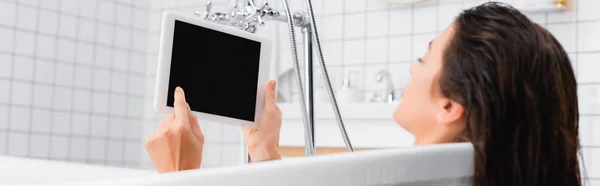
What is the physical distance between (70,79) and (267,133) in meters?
2.00

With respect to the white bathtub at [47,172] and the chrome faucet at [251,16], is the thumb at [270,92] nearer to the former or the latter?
the chrome faucet at [251,16]

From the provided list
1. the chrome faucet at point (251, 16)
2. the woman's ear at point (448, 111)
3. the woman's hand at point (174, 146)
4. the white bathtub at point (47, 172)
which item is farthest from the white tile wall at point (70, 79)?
the woman's ear at point (448, 111)

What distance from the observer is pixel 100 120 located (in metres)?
3.46

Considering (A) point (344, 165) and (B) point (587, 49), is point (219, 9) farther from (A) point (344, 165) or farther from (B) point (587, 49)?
(A) point (344, 165)

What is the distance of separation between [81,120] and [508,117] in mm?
2687

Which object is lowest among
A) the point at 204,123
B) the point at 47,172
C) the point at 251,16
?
the point at 47,172

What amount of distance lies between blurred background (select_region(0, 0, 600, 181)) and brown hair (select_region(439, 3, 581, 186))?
175 cm

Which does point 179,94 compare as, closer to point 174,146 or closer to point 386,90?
point 174,146

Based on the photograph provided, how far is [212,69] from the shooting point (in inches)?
58.5

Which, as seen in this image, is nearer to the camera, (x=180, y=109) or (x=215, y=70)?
(x=180, y=109)

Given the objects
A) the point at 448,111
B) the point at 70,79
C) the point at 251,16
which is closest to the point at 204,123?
the point at 70,79

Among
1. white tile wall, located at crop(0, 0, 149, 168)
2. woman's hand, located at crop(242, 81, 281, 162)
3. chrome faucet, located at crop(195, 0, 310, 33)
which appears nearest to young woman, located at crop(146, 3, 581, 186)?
woman's hand, located at crop(242, 81, 281, 162)

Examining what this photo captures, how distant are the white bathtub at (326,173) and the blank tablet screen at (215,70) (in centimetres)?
57

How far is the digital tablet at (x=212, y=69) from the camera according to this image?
4.48 feet
